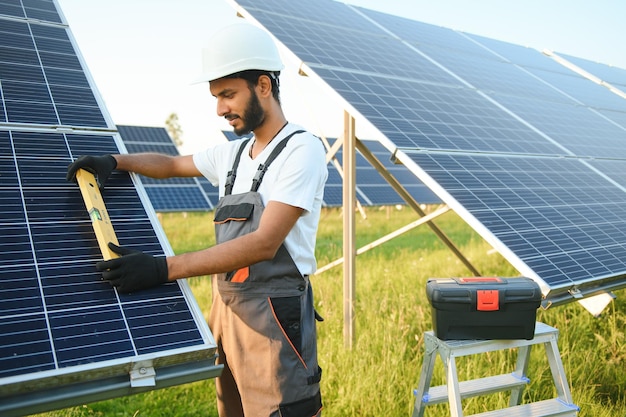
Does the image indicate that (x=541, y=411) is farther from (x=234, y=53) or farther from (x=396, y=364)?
(x=234, y=53)

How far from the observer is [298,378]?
2543 millimetres

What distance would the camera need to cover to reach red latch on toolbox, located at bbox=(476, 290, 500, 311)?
10.1ft

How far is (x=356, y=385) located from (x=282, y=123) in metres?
2.62

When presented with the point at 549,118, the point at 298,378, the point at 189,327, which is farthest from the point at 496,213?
the point at 549,118

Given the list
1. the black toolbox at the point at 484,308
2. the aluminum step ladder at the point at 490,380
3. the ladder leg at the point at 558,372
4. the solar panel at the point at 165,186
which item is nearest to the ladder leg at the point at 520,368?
the aluminum step ladder at the point at 490,380

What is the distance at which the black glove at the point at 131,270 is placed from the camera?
2.01 m

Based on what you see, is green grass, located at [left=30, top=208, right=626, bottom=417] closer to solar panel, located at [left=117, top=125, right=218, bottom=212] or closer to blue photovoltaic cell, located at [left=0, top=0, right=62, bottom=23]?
blue photovoltaic cell, located at [left=0, top=0, right=62, bottom=23]

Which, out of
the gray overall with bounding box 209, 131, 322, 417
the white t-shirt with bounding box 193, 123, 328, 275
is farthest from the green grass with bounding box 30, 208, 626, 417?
the white t-shirt with bounding box 193, 123, 328, 275

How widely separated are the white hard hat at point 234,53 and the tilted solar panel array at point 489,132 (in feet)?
Result: 7.01

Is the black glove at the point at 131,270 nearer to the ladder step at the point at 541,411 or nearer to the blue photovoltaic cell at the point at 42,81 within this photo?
the blue photovoltaic cell at the point at 42,81

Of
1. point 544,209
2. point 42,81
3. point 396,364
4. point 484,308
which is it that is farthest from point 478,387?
point 42,81

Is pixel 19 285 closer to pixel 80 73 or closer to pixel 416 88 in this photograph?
pixel 80 73

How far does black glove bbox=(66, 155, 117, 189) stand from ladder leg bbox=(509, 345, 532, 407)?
115 inches

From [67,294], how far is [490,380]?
2.90 metres
